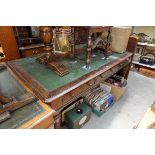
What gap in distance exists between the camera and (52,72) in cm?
109

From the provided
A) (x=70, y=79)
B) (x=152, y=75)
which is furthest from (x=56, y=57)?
(x=152, y=75)

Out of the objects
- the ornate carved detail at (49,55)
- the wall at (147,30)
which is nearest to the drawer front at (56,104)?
the ornate carved detail at (49,55)

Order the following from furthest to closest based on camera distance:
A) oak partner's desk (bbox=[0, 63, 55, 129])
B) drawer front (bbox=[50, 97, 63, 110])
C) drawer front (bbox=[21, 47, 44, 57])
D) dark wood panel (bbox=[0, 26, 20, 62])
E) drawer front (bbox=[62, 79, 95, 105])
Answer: drawer front (bbox=[21, 47, 44, 57]) < dark wood panel (bbox=[0, 26, 20, 62]) < drawer front (bbox=[62, 79, 95, 105]) < drawer front (bbox=[50, 97, 63, 110]) < oak partner's desk (bbox=[0, 63, 55, 129])

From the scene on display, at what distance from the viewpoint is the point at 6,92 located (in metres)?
0.91

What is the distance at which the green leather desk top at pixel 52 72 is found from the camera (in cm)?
96

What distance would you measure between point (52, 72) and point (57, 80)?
5.3 inches

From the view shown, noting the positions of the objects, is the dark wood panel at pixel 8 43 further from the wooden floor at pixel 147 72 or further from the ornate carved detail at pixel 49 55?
the wooden floor at pixel 147 72

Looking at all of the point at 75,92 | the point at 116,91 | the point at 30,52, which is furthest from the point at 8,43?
the point at 116,91

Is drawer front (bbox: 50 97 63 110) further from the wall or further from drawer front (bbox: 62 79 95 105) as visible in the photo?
the wall

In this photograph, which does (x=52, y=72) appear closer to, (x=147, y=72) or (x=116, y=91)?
(x=116, y=91)

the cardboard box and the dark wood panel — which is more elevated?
the dark wood panel

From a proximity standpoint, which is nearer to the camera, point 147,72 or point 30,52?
point 30,52

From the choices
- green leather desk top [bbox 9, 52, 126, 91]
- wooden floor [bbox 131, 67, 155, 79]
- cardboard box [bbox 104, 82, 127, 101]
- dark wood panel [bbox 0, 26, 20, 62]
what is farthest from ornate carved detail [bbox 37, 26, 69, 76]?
wooden floor [bbox 131, 67, 155, 79]

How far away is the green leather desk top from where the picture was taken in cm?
96
